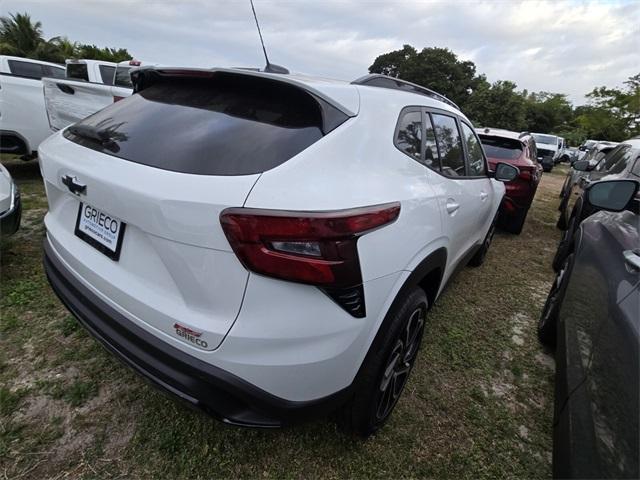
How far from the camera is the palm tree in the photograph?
26375mm

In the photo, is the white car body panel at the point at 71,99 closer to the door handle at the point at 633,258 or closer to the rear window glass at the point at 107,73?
the rear window glass at the point at 107,73

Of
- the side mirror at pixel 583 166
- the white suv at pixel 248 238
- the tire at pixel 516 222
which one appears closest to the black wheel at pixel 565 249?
the tire at pixel 516 222

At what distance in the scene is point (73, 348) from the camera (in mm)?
2318

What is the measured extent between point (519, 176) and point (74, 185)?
549 cm

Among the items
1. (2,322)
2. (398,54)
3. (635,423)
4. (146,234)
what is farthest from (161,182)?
(398,54)

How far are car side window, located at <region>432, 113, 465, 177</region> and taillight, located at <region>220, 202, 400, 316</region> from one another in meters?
1.20

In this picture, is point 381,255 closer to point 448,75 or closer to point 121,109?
point 121,109

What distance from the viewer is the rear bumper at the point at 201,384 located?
1287mm

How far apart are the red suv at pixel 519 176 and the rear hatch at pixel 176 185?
475 centimetres

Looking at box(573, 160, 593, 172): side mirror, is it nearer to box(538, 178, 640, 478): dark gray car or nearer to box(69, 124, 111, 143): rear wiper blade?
box(538, 178, 640, 478): dark gray car

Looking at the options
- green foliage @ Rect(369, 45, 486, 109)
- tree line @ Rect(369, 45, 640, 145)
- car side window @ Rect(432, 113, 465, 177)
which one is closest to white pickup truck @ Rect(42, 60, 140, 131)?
car side window @ Rect(432, 113, 465, 177)

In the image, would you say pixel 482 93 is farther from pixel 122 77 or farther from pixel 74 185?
pixel 74 185

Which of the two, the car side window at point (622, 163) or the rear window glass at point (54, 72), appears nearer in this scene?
the car side window at point (622, 163)

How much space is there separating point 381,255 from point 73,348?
2090mm
